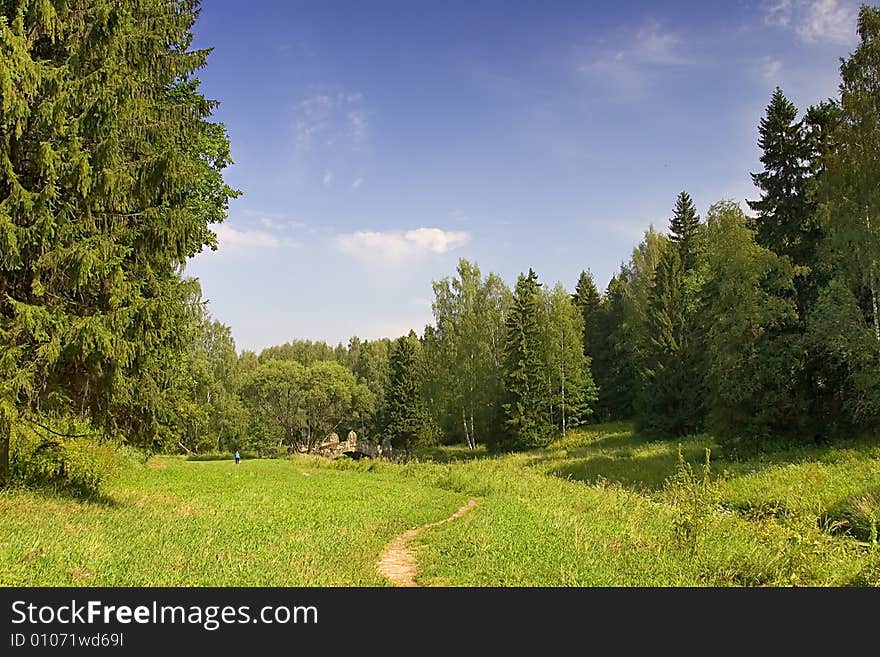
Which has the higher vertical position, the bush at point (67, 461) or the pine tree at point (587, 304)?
the pine tree at point (587, 304)

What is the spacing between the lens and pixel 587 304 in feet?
222

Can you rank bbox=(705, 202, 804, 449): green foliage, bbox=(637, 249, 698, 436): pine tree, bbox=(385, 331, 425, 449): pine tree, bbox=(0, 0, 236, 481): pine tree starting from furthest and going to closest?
bbox=(385, 331, 425, 449): pine tree, bbox=(637, 249, 698, 436): pine tree, bbox=(705, 202, 804, 449): green foliage, bbox=(0, 0, 236, 481): pine tree

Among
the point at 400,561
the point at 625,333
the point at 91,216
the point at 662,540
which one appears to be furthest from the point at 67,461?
the point at 625,333

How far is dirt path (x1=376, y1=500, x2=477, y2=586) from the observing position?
870 cm

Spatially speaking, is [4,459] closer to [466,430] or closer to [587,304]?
[466,430]

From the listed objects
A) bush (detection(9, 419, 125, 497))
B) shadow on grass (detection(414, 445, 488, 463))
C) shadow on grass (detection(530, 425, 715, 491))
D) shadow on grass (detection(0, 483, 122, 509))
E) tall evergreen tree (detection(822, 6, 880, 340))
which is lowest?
shadow on grass (detection(414, 445, 488, 463))

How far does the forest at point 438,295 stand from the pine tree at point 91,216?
44 mm

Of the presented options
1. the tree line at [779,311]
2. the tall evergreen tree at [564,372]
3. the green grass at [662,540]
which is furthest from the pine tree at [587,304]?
the green grass at [662,540]

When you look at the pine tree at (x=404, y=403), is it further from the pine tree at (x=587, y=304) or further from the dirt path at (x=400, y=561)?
the dirt path at (x=400, y=561)

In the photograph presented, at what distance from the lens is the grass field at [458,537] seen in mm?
7980

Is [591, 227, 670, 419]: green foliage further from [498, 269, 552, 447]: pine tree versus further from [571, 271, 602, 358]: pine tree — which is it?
[498, 269, 552, 447]: pine tree

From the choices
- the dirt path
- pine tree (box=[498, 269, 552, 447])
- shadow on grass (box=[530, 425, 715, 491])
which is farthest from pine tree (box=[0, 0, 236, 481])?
pine tree (box=[498, 269, 552, 447])

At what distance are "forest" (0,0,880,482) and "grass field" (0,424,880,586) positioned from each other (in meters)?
2.46

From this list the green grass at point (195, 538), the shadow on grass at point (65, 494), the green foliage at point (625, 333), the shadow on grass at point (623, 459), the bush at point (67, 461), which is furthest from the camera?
the green foliage at point (625, 333)
